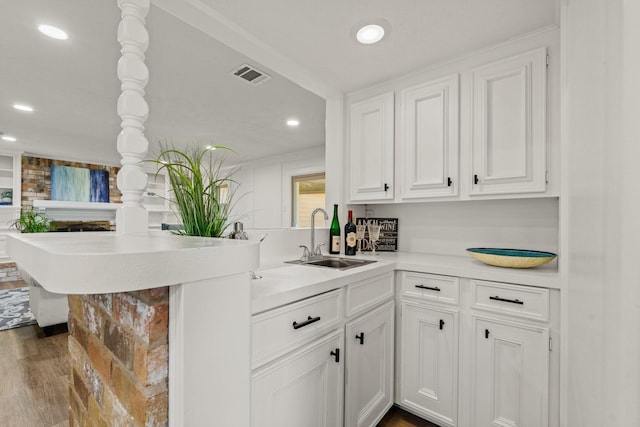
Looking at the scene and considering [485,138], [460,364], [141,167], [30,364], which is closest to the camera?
[141,167]

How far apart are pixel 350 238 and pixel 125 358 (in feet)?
5.21

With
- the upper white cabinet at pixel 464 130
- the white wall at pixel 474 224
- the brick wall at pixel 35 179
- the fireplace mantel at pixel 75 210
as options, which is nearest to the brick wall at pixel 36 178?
the brick wall at pixel 35 179

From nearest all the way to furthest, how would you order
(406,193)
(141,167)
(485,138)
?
(141,167)
(485,138)
(406,193)

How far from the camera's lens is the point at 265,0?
4.74 ft

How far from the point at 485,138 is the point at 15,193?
7.62 m

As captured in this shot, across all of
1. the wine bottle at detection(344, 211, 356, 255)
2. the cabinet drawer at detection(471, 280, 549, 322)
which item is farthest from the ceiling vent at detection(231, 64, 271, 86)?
the cabinet drawer at detection(471, 280, 549, 322)

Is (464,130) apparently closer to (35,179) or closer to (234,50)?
(234,50)

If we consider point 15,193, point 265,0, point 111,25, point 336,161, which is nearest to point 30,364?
point 111,25

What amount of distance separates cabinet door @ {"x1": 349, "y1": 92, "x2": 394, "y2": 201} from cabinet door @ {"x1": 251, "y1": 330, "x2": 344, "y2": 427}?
3.81ft

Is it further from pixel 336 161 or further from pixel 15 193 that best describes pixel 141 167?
pixel 15 193

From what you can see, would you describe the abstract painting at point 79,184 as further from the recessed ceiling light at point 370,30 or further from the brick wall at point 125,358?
the recessed ceiling light at point 370,30

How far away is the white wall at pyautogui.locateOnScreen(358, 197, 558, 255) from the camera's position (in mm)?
1883

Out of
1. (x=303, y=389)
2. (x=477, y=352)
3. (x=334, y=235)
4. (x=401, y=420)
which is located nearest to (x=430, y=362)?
(x=477, y=352)

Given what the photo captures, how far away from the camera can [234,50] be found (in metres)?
2.03
